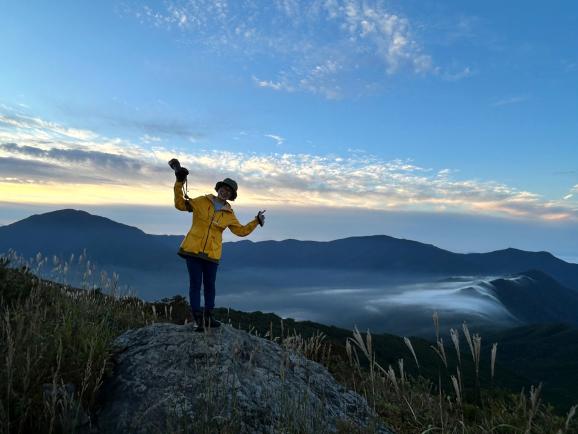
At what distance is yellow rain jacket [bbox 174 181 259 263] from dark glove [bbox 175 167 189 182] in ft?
0.22

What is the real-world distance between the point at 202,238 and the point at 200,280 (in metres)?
0.65

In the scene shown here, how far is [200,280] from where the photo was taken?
22.5 ft

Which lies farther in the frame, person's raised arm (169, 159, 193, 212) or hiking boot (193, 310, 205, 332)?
person's raised arm (169, 159, 193, 212)

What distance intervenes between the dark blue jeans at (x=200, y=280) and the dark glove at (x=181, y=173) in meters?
1.23

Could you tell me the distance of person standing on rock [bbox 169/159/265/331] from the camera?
6738 mm

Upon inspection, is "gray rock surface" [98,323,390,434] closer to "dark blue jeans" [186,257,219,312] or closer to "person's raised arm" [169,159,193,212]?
"dark blue jeans" [186,257,219,312]

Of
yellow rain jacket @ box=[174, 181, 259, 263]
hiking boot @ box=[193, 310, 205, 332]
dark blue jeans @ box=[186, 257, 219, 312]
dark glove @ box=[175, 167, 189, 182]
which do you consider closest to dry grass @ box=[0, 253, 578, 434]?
hiking boot @ box=[193, 310, 205, 332]

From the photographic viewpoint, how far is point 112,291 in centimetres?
704

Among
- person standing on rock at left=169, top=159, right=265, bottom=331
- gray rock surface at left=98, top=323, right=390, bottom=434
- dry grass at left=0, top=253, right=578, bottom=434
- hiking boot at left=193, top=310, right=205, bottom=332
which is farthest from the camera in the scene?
person standing on rock at left=169, top=159, right=265, bottom=331

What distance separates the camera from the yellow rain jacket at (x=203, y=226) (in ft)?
22.2

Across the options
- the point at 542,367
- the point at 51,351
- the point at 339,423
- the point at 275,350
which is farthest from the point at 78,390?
the point at 542,367

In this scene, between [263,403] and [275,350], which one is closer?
[263,403]

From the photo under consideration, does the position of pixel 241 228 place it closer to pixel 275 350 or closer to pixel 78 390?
pixel 275 350

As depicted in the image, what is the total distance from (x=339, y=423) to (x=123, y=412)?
6.50 ft
